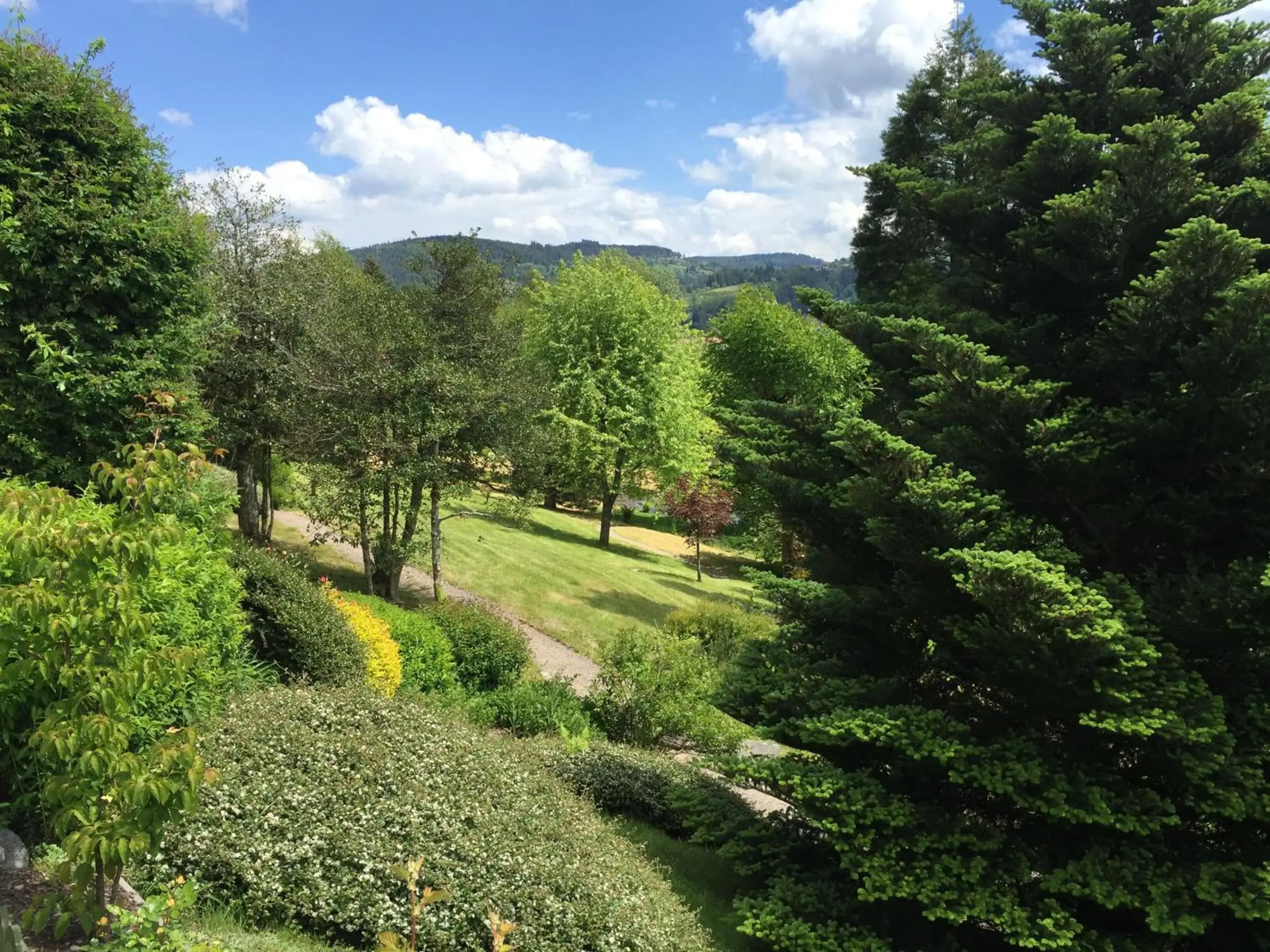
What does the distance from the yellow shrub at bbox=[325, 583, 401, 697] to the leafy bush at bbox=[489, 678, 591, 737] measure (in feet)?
5.55

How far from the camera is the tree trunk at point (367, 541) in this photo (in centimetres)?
1569

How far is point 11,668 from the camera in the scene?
3.60 meters

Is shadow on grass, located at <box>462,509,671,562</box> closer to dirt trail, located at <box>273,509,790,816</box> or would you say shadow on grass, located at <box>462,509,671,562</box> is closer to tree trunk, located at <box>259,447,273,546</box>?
dirt trail, located at <box>273,509,790,816</box>

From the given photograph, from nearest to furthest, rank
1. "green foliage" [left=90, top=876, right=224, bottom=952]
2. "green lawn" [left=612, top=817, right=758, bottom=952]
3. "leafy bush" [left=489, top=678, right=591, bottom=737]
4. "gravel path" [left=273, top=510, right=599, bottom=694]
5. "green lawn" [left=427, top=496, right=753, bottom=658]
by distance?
"green foliage" [left=90, top=876, right=224, bottom=952]
"green lawn" [left=612, top=817, right=758, bottom=952]
"leafy bush" [left=489, top=678, right=591, bottom=737]
"gravel path" [left=273, top=510, right=599, bottom=694]
"green lawn" [left=427, top=496, right=753, bottom=658]

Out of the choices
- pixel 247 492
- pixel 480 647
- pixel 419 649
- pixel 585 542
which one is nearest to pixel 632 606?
pixel 585 542

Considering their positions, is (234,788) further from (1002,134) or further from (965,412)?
(1002,134)

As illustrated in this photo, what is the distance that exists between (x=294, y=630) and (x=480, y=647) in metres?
4.44

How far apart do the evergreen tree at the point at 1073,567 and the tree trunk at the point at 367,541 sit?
10705 mm

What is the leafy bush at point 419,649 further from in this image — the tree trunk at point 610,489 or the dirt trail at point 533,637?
the tree trunk at point 610,489

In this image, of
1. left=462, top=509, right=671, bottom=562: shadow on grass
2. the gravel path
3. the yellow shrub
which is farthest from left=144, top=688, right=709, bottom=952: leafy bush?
left=462, top=509, right=671, bottom=562: shadow on grass

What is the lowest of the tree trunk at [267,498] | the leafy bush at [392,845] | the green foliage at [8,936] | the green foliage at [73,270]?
the leafy bush at [392,845]

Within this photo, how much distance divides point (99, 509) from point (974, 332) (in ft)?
25.4

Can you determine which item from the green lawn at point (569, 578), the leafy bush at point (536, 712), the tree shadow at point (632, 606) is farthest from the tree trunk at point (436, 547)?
the tree shadow at point (632, 606)

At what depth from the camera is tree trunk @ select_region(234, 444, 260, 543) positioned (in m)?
17.5
